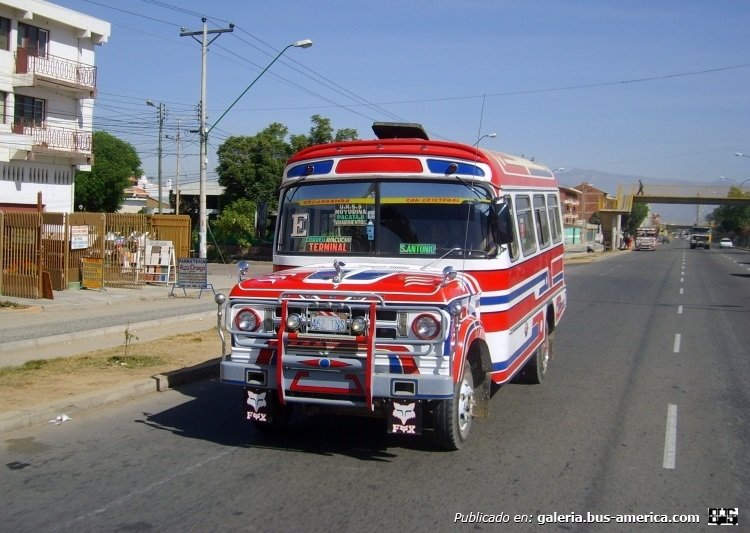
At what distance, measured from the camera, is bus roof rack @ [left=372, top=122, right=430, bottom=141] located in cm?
795

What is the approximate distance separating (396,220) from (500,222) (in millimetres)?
990

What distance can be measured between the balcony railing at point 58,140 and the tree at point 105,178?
717 inches

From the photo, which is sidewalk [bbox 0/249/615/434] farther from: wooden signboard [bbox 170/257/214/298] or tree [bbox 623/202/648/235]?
tree [bbox 623/202/648/235]

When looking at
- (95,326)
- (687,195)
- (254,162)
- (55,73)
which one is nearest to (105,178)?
(254,162)

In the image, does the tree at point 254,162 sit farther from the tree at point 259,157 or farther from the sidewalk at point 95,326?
the sidewalk at point 95,326

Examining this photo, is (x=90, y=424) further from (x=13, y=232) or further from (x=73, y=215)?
(x=73, y=215)

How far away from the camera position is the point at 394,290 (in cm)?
591

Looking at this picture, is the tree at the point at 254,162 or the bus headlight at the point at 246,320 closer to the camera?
the bus headlight at the point at 246,320

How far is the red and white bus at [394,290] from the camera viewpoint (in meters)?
5.86

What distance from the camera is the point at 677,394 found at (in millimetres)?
9484

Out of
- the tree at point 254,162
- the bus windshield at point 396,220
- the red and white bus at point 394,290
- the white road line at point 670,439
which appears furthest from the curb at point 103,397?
the tree at point 254,162

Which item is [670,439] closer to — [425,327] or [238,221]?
[425,327]

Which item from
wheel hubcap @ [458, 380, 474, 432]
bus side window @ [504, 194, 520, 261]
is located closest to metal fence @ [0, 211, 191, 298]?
bus side window @ [504, 194, 520, 261]

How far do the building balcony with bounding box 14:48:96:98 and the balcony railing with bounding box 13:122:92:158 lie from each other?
5.74ft
